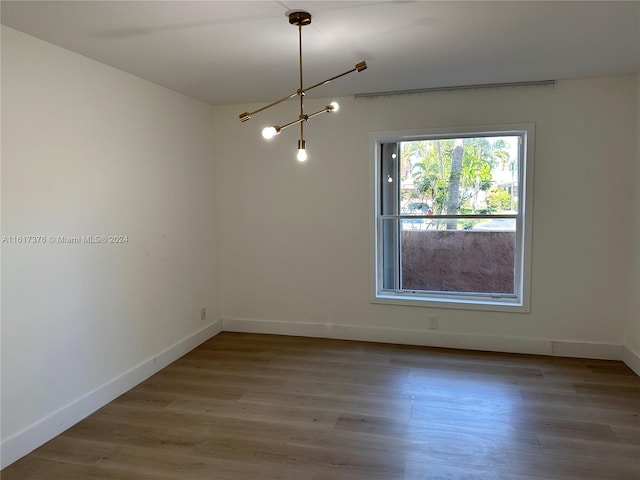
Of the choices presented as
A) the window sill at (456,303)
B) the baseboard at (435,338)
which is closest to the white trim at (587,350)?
the baseboard at (435,338)

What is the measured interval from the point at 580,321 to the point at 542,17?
105 inches

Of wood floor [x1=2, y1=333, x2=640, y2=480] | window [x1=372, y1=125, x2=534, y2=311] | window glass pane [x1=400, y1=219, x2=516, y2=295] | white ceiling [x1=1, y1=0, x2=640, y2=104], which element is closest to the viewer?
white ceiling [x1=1, y1=0, x2=640, y2=104]

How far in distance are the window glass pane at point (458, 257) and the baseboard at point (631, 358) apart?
1.00 metres

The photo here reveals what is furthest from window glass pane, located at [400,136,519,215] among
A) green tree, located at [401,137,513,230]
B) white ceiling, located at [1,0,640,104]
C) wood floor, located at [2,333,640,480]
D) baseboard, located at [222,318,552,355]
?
wood floor, located at [2,333,640,480]

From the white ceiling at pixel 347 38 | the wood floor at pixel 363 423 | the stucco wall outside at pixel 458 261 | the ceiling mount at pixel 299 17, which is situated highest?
the white ceiling at pixel 347 38

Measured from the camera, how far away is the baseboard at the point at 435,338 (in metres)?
3.78

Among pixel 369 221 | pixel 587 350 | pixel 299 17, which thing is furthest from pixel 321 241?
pixel 587 350

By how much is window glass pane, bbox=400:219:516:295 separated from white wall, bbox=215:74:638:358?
0.86ft

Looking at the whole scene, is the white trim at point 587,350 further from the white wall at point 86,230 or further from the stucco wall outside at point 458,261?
the white wall at point 86,230

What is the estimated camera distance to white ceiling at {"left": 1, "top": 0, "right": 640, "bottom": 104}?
2191 mm

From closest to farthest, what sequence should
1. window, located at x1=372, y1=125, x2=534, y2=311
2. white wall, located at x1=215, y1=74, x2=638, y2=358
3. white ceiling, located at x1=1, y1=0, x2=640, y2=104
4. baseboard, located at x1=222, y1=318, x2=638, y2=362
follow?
white ceiling, located at x1=1, y1=0, x2=640, y2=104
white wall, located at x1=215, y1=74, x2=638, y2=358
baseboard, located at x1=222, y1=318, x2=638, y2=362
window, located at x1=372, y1=125, x2=534, y2=311

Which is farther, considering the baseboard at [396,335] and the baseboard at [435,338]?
the baseboard at [396,335]

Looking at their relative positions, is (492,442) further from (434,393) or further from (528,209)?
(528,209)

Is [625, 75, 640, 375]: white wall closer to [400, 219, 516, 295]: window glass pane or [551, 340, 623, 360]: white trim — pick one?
[551, 340, 623, 360]: white trim
